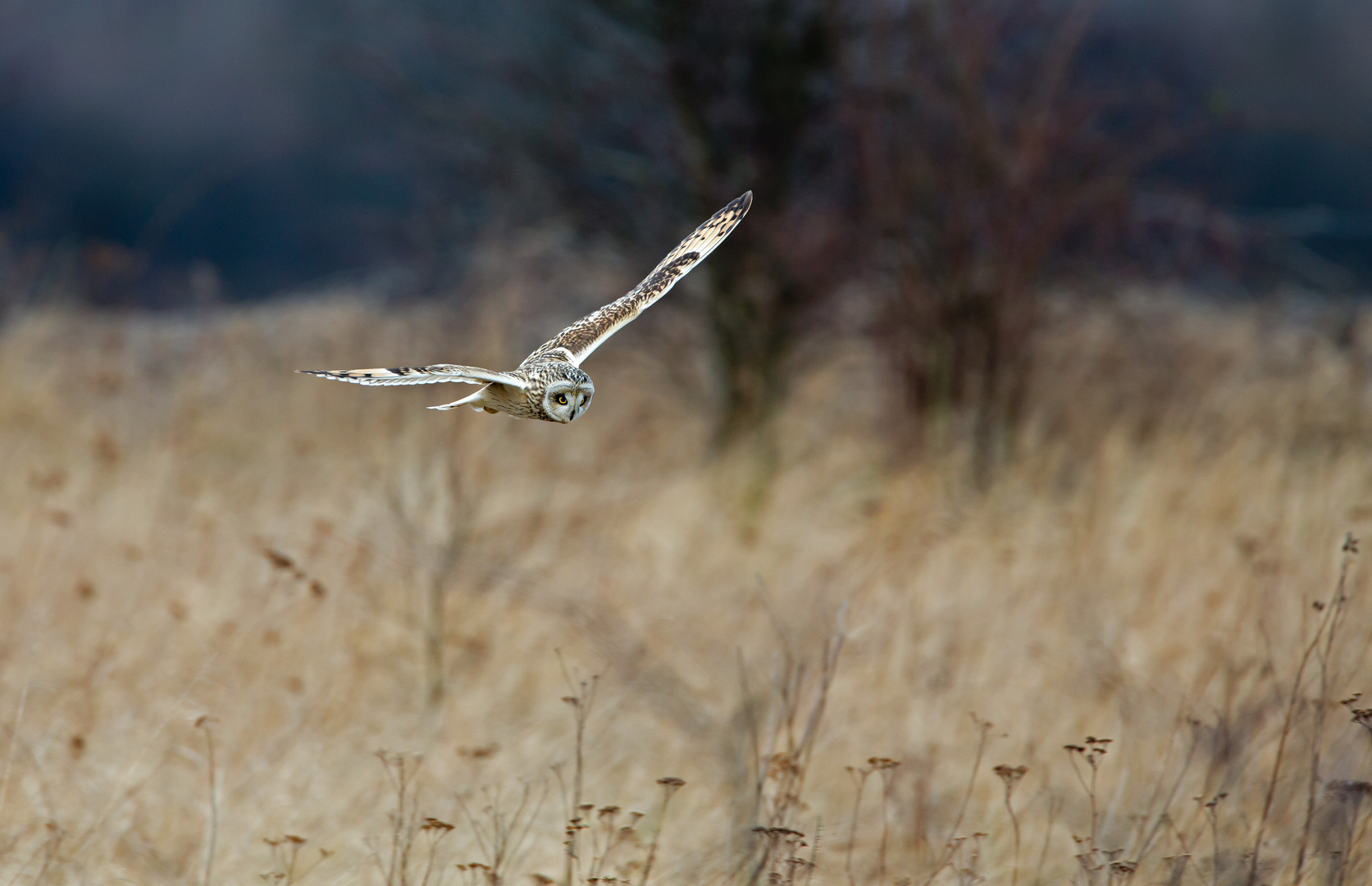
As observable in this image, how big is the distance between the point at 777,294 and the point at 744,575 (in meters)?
2.24

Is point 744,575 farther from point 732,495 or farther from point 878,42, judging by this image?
point 878,42

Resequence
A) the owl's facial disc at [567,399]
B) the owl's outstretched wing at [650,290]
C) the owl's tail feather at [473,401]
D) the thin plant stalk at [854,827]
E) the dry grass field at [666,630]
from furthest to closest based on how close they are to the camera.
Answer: the dry grass field at [666,630]
the thin plant stalk at [854,827]
the owl's outstretched wing at [650,290]
the owl's facial disc at [567,399]
the owl's tail feather at [473,401]

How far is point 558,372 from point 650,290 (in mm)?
618

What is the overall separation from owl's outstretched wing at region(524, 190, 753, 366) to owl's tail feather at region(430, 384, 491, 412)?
0.24 metres

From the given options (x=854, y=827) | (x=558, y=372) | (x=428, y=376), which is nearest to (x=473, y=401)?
(x=558, y=372)

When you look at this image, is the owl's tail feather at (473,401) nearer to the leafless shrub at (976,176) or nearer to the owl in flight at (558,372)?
the owl in flight at (558,372)

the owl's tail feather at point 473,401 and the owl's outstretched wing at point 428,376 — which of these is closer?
the owl's outstretched wing at point 428,376

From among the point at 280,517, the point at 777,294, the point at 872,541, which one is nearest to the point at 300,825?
the point at 280,517

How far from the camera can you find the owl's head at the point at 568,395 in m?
1.87

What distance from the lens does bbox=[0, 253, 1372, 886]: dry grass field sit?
124 inches

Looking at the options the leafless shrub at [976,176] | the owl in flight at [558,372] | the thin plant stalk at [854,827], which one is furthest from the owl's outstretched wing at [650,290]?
the leafless shrub at [976,176]

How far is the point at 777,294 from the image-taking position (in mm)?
7340

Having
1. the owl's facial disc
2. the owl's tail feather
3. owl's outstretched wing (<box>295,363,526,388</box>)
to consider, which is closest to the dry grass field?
the owl's facial disc

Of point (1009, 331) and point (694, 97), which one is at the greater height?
point (694, 97)
